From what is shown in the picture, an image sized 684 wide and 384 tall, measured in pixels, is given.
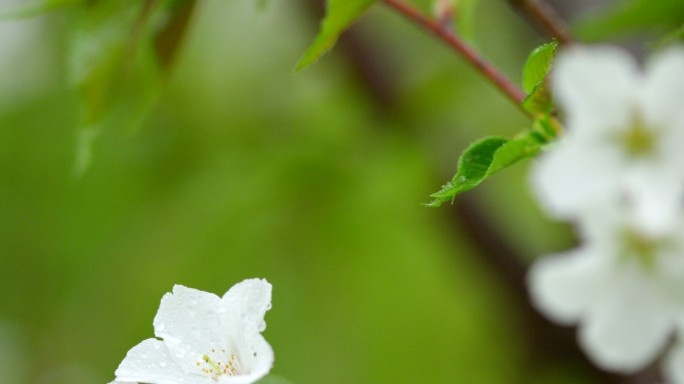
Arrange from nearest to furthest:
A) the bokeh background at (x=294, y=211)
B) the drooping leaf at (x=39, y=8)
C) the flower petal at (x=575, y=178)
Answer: the flower petal at (x=575, y=178), the drooping leaf at (x=39, y=8), the bokeh background at (x=294, y=211)

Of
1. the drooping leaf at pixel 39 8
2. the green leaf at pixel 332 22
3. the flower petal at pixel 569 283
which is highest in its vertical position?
the drooping leaf at pixel 39 8

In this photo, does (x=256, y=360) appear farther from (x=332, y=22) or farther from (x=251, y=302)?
(x=332, y=22)

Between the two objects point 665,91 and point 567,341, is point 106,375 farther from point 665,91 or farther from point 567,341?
point 665,91

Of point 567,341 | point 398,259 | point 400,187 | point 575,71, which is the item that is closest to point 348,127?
point 400,187

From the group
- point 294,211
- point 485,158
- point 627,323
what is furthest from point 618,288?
point 294,211

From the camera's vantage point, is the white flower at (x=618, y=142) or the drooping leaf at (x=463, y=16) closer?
the white flower at (x=618, y=142)

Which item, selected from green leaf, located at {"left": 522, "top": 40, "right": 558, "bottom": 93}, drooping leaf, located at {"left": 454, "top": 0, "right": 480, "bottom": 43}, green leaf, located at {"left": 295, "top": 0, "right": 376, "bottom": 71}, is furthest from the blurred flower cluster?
drooping leaf, located at {"left": 454, "top": 0, "right": 480, "bottom": 43}

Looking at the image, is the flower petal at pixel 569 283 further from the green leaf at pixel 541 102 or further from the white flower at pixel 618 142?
the green leaf at pixel 541 102

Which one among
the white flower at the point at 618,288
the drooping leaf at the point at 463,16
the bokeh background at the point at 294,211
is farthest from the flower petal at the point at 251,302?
the bokeh background at the point at 294,211
